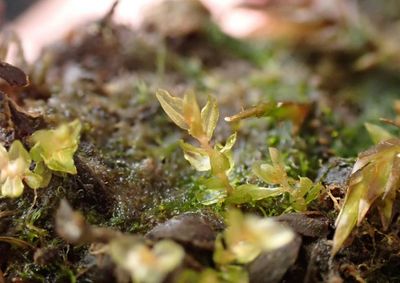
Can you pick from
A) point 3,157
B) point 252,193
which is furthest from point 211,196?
point 3,157

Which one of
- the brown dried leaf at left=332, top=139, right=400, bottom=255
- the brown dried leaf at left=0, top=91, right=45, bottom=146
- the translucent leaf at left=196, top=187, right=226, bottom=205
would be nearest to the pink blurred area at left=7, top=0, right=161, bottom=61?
the brown dried leaf at left=0, top=91, right=45, bottom=146

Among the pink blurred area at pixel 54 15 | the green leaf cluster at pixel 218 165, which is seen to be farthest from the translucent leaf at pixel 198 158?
the pink blurred area at pixel 54 15

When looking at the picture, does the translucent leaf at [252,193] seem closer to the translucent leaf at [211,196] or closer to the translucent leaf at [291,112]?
the translucent leaf at [211,196]

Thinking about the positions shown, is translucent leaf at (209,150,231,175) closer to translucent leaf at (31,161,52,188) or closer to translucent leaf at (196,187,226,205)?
translucent leaf at (196,187,226,205)

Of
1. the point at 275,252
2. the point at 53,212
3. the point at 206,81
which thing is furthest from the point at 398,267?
the point at 206,81

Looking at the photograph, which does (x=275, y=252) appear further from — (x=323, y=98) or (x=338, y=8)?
(x=338, y=8)
